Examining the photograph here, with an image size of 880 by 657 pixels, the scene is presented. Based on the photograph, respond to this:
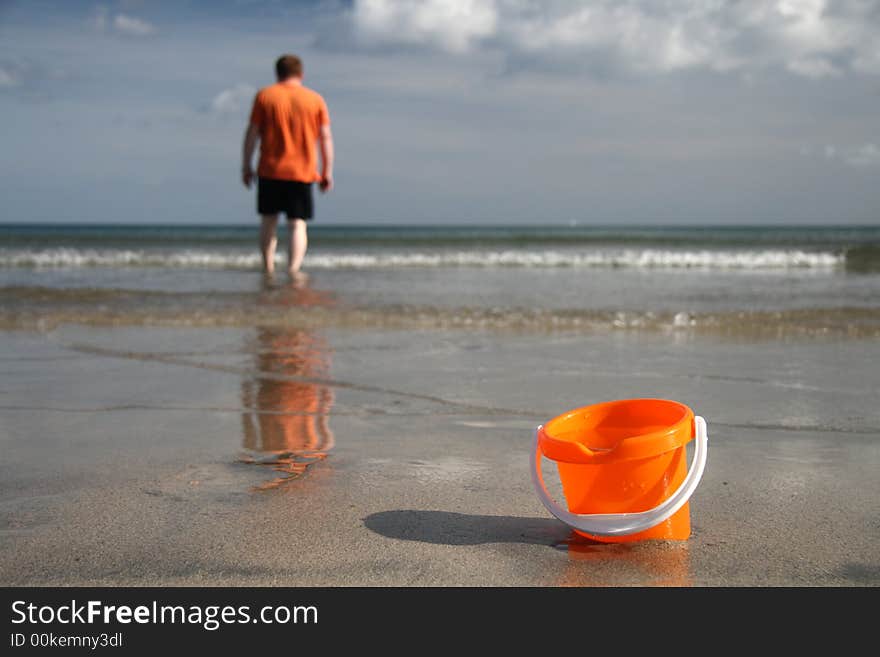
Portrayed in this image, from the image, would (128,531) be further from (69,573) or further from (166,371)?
(166,371)

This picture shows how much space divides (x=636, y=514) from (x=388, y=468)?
83 centimetres

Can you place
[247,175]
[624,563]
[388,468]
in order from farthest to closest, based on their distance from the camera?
[247,175] → [388,468] → [624,563]

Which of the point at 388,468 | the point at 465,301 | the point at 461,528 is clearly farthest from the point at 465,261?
the point at 461,528

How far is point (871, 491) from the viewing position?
223cm

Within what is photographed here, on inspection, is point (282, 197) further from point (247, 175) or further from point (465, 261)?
point (465, 261)

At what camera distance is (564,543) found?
189 cm

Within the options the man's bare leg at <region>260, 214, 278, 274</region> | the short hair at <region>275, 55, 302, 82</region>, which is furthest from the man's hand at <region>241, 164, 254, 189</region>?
the short hair at <region>275, 55, 302, 82</region>

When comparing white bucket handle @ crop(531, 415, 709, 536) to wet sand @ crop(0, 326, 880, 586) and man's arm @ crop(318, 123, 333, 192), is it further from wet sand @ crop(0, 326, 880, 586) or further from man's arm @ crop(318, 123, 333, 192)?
man's arm @ crop(318, 123, 333, 192)

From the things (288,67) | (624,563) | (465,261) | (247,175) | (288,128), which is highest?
(288,67)

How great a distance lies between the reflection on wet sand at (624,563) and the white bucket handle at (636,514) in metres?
0.05

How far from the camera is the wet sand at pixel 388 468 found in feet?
5.74

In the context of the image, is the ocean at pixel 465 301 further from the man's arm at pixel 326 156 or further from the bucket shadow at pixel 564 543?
the bucket shadow at pixel 564 543
